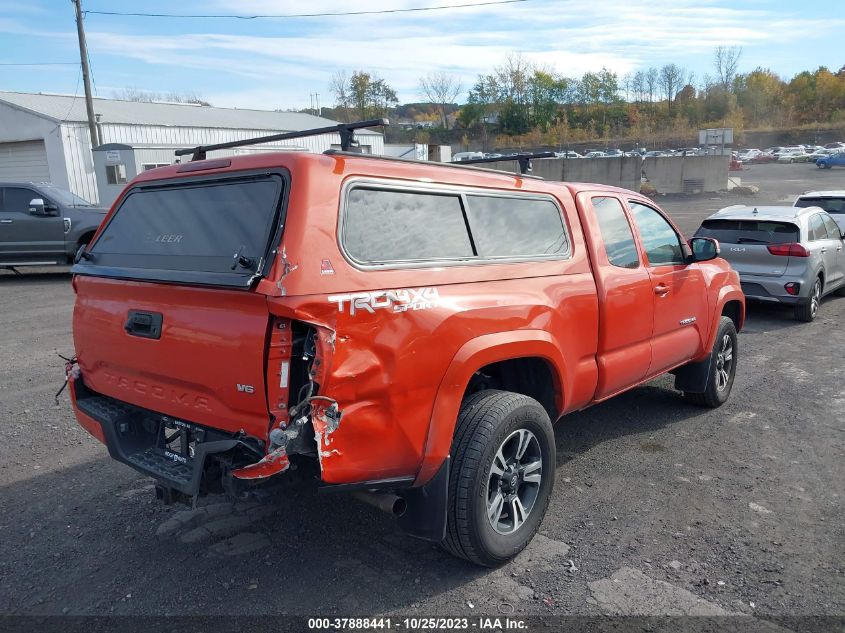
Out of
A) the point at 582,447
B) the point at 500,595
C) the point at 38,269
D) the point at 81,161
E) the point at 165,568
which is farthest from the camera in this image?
the point at 81,161

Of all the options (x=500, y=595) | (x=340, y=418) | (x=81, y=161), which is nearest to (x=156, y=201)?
(x=340, y=418)

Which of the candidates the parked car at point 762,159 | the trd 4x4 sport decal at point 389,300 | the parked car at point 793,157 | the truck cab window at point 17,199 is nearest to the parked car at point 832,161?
the parked car at point 793,157

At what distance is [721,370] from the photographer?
596cm

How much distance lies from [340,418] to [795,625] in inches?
87.8

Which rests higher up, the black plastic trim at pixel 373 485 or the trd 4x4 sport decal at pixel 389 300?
the trd 4x4 sport decal at pixel 389 300

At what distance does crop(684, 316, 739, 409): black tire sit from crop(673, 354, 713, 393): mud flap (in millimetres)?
39

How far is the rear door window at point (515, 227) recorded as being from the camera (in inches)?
144

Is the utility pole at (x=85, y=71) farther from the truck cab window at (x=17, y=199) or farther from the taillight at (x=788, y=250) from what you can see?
the taillight at (x=788, y=250)

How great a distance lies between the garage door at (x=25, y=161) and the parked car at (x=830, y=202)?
24.3m

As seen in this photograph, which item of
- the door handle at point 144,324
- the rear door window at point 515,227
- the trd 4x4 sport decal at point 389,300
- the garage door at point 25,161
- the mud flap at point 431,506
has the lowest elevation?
the mud flap at point 431,506

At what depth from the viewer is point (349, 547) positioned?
365cm

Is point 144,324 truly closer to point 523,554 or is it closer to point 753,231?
point 523,554

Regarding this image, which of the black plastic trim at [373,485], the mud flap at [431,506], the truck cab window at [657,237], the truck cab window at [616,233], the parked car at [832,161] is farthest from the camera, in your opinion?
the parked car at [832,161]

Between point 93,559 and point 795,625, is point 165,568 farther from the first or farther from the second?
point 795,625
